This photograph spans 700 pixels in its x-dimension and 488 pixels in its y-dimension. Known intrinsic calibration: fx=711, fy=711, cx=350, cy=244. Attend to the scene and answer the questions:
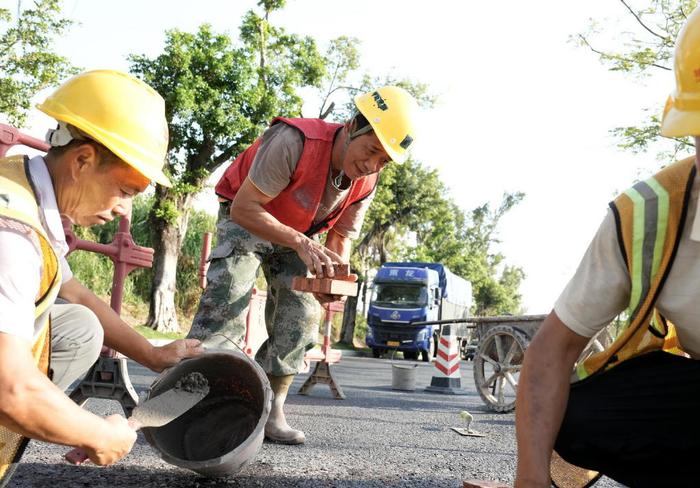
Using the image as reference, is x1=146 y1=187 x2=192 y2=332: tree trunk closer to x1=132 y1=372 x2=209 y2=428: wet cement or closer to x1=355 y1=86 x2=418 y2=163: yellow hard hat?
x1=355 y1=86 x2=418 y2=163: yellow hard hat

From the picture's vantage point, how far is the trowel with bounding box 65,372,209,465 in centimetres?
251

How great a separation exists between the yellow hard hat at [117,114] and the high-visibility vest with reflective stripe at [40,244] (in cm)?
20

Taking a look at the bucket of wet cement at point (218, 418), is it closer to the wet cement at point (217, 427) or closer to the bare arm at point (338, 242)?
the wet cement at point (217, 427)

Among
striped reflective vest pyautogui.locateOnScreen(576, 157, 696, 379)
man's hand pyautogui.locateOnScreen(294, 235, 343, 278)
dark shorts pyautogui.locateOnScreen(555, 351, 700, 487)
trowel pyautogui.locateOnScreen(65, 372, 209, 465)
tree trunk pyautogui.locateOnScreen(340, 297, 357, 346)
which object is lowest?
tree trunk pyautogui.locateOnScreen(340, 297, 357, 346)

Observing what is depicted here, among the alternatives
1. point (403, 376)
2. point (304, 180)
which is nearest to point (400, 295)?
point (403, 376)

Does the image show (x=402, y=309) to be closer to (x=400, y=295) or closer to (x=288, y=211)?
(x=400, y=295)

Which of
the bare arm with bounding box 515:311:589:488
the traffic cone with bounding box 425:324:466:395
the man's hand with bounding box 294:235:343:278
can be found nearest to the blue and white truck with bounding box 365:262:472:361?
the traffic cone with bounding box 425:324:466:395

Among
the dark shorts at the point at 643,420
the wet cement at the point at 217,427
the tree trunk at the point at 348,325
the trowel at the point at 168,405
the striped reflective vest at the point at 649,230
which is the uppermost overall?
the striped reflective vest at the point at 649,230

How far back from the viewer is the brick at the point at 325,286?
360 cm

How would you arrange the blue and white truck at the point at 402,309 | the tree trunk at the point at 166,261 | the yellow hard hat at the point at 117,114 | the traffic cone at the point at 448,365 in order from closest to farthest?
the yellow hard hat at the point at 117,114 → the traffic cone at the point at 448,365 → the tree trunk at the point at 166,261 → the blue and white truck at the point at 402,309

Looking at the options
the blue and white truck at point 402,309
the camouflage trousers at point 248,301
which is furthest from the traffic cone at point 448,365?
the blue and white truck at point 402,309

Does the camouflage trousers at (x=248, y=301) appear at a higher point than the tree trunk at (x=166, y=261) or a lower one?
higher

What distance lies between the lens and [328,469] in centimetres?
342

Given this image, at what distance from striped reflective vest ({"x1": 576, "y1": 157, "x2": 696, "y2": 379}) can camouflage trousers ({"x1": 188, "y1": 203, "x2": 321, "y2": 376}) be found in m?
2.18
